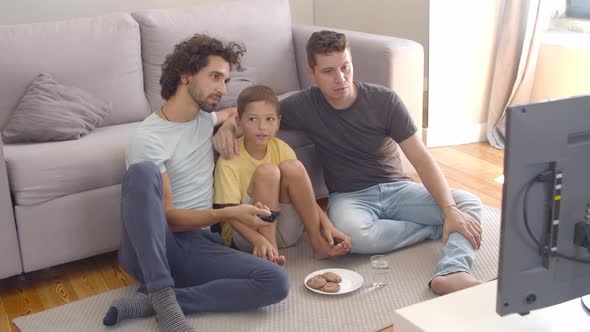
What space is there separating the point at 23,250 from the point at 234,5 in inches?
62.1

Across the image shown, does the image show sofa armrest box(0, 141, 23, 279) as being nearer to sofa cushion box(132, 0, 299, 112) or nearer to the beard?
the beard

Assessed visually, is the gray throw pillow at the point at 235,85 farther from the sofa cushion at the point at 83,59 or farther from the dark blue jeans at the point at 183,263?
the dark blue jeans at the point at 183,263

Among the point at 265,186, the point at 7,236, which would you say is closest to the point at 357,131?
the point at 265,186

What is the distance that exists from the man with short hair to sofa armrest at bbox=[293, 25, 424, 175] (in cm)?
41

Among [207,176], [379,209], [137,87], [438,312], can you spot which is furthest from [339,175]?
[438,312]

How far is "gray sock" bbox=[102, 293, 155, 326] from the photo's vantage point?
221cm

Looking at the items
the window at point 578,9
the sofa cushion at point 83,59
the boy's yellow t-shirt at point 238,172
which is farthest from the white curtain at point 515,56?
the sofa cushion at point 83,59

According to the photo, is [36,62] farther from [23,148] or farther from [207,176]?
[207,176]

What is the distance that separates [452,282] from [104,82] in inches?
66.9

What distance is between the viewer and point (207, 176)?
2.49m

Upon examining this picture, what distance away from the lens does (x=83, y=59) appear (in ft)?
10.0

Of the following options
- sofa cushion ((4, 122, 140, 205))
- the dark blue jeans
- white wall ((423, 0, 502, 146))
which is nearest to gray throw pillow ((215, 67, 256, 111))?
sofa cushion ((4, 122, 140, 205))

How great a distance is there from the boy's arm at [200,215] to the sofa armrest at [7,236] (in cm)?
55

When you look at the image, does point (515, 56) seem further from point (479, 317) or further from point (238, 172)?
point (479, 317)
